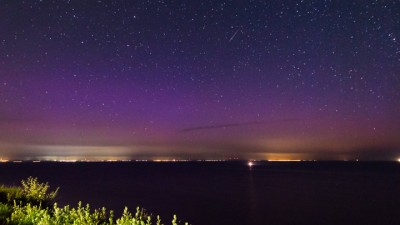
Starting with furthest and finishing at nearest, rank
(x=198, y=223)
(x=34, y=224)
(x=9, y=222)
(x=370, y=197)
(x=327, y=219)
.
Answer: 1. (x=370, y=197)
2. (x=327, y=219)
3. (x=198, y=223)
4. (x=9, y=222)
5. (x=34, y=224)

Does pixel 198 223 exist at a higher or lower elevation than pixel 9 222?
lower

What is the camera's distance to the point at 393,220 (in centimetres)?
4269

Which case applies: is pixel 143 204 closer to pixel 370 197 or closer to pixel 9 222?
pixel 370 197

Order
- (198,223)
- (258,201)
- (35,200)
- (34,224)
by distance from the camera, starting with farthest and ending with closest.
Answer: (258,201), (198,223), (35,200), (34,224)

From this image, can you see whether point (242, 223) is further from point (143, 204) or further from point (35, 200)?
point (35, 200)

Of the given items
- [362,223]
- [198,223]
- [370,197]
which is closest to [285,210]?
[362,223]

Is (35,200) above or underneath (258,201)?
above

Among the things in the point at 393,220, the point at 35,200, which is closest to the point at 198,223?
the point at 393,220

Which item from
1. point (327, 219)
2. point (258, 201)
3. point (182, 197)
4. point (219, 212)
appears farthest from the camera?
point (182, 197)

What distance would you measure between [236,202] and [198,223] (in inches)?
749

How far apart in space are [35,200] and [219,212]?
34.6 m

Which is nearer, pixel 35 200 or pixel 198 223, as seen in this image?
pixel 35 200

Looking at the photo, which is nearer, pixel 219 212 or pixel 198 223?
pixel 198 223

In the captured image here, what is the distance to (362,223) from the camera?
4075 centimetres
